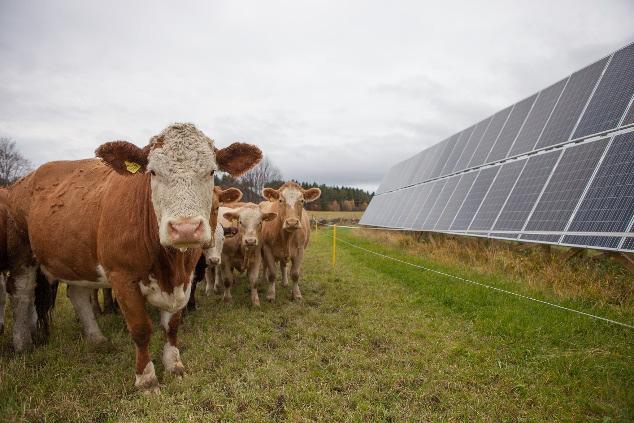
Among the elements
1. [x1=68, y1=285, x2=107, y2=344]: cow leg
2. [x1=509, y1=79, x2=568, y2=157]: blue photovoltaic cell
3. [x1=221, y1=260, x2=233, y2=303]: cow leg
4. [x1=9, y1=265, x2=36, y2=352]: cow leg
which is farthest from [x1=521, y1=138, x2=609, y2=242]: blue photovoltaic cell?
[x1=9, y1=265, x2=36, y2=352]: cow leg

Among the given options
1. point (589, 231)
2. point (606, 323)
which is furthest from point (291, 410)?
point (589, 231)

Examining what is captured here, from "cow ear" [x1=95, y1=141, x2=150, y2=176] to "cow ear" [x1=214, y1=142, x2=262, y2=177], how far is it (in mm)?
756

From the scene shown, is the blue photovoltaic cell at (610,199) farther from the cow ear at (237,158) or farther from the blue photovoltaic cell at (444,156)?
the blue photovoltaic cell at (444,156)

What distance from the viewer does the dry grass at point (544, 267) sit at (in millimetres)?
5898

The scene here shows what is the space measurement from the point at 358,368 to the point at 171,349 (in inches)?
87.9

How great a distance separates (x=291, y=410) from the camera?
3.37 metres

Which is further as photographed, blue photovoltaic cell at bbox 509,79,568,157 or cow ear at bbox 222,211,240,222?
blue photovoltaic cell at bbox 509,79,568,157

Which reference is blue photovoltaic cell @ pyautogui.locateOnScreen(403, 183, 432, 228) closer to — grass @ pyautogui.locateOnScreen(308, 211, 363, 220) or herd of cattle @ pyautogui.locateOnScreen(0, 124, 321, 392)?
herd of cattle @ pyautogui.locateOnScreen(0, 124, 321, 392)

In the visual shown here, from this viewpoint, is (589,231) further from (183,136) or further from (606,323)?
(183,136)

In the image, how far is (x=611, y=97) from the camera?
7980 millimetres

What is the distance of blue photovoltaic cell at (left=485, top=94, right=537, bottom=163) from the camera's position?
11922 mm

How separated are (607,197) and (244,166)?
20.5 ft

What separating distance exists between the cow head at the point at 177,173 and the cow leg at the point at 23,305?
2.68 metres

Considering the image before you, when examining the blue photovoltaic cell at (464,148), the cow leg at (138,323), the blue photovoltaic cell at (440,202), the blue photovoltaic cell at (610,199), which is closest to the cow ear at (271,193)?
the cow leg at (138,323)
